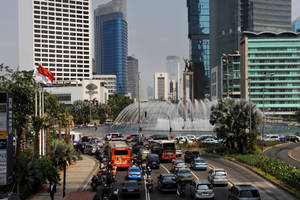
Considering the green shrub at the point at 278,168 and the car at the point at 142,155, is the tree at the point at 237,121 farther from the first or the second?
the car at the point at 142,155

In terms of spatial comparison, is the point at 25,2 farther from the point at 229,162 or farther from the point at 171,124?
the point at 229,162

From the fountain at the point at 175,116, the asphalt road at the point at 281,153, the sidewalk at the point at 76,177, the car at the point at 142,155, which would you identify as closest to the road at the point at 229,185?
the car at the point at 142,155

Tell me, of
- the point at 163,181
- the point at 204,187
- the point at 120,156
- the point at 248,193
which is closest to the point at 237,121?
the point at 120,156

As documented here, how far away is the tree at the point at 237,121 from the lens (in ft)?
166

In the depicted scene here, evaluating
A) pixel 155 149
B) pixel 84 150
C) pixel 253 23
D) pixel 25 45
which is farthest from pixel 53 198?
pixel 253 23

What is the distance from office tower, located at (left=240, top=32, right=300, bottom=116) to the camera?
167875 millimetres

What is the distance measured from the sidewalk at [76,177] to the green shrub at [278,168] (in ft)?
58.8

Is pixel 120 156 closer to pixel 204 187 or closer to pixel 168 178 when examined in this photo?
pixel 168 178

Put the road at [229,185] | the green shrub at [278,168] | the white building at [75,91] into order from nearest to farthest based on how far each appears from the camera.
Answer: the road at [229,185]
the green shrub at [278,168]
the white building at [75,91]

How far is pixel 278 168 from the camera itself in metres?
35.2

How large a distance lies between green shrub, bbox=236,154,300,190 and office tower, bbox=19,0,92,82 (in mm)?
163863

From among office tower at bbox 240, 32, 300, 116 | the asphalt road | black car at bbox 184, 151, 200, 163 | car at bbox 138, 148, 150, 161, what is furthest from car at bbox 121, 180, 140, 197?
office tower at bbox 240, 32, 300, 116

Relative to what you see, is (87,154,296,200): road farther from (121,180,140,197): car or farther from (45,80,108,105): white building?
(45,80,108,105): white building

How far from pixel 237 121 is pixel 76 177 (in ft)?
79.8
